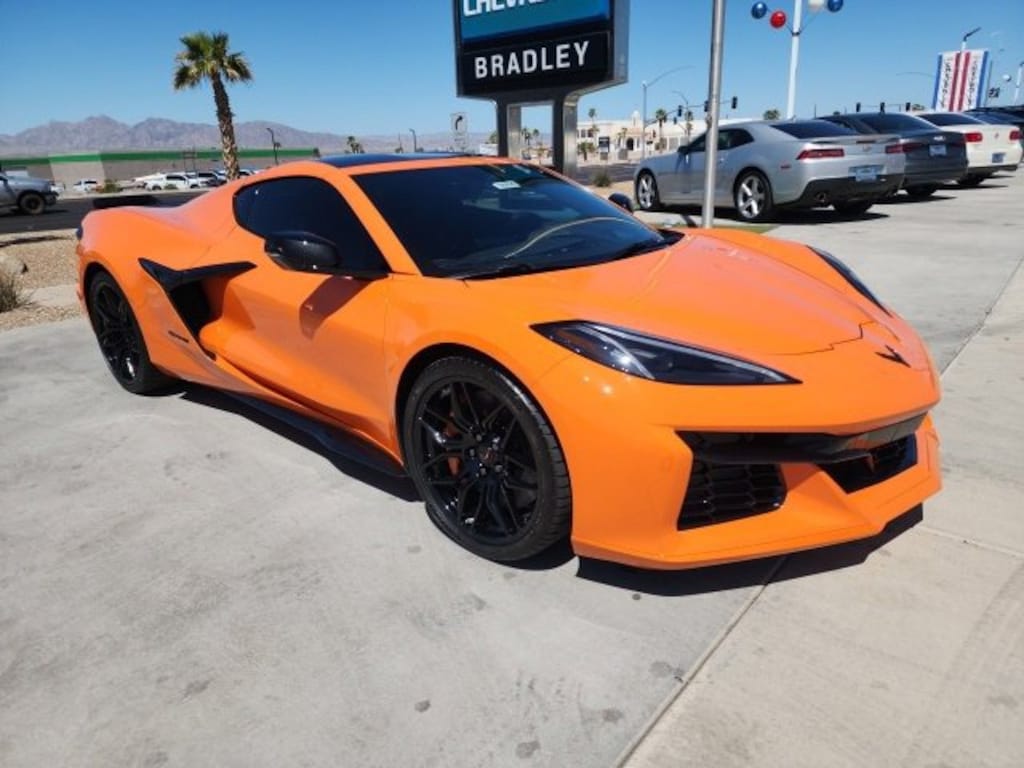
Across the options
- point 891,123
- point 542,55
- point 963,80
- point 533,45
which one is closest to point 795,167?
point 891,123

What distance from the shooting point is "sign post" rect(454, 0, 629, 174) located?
29.6 feet

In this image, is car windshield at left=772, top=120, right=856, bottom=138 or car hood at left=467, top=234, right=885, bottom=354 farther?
car windshield at left=772, top=120, right=856, bottom=138

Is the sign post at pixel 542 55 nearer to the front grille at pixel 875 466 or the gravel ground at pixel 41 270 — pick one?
the gravel ground at pixel 41 270

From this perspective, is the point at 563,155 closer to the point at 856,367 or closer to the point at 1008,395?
the point at 1008,395

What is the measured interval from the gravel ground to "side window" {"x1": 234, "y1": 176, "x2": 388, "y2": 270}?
3.86m

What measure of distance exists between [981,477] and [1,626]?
133 inches

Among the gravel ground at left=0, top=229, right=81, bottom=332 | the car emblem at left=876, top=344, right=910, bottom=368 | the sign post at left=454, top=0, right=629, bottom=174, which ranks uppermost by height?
the sign post at left=454, top=0, right=629, bottom=174

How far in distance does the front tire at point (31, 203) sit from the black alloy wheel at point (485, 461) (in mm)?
25800

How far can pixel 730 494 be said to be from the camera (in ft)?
6.68

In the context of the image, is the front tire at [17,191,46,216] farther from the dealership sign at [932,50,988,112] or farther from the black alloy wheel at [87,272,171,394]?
the dealership sign at [932,50,988,112]

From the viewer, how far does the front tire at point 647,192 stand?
40.1ft

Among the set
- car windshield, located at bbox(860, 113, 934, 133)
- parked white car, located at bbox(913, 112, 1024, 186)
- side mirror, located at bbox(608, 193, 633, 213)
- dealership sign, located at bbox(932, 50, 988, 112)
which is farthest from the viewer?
dealership sign, located at bbox(932, 50, 988, 112)

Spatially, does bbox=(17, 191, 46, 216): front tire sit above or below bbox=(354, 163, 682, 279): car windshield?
below

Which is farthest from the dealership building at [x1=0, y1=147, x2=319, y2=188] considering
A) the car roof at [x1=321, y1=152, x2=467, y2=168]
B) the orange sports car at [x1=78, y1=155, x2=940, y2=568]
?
the orange sports car at [x1=78, y1=155, x2=940, y2=568]
